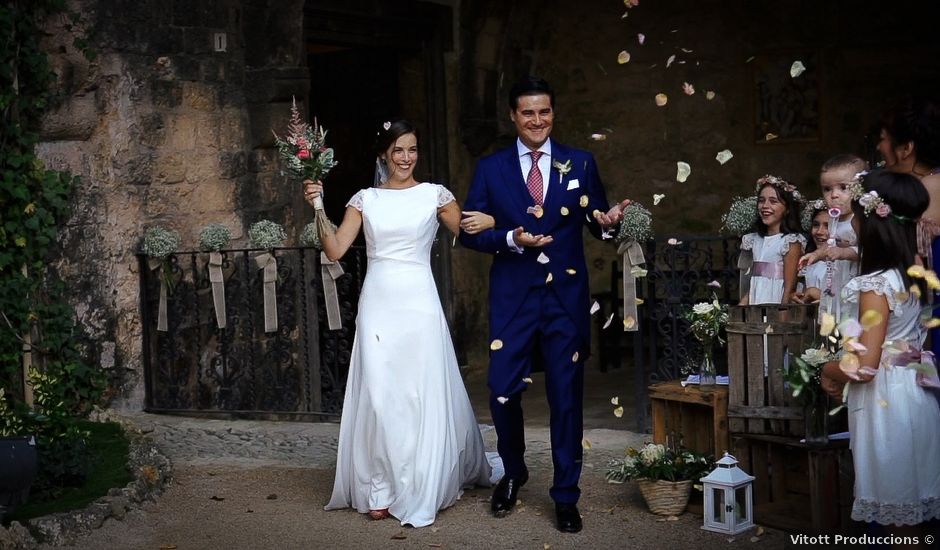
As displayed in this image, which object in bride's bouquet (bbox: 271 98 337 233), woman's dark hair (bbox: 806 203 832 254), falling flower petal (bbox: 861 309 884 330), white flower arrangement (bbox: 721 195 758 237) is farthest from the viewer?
white flower arrangement (bbox: 721 195 758 237)

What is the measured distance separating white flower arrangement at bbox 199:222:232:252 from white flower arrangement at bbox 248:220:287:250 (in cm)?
20

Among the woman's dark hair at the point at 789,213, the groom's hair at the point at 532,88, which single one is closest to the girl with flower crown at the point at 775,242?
the woman's dark hair at the point at 789,213

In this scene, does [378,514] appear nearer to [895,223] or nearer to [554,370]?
[554,370]

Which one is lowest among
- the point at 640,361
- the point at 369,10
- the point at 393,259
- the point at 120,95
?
the point at 640,361

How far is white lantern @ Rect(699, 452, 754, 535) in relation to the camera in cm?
532

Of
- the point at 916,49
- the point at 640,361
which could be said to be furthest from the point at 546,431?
the point at 916,49

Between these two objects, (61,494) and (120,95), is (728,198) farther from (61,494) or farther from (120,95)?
(61,494)

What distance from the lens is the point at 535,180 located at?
5.68m

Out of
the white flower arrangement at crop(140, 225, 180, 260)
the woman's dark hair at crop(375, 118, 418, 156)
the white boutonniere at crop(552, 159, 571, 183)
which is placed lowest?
the white flower arrangement at crop(140, 225, 180, 260)

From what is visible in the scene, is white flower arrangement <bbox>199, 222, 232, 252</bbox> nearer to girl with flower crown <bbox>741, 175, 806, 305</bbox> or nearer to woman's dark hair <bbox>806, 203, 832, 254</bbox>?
girl with flower crown <bbox>741, 175, 806, 305</bbox>

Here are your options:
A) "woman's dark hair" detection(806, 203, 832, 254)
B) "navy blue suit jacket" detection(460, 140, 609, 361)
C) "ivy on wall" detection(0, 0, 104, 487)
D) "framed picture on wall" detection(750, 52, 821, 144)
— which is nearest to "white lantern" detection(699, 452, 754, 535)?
"navy blue suit jacket" detection(460, 140, 609, 361)

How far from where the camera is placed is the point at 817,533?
16.8 ft

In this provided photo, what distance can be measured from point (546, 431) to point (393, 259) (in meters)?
2.14

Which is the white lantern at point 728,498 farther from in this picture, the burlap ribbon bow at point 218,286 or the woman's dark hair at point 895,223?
the burlap ribbon bow at point 218,286
